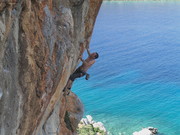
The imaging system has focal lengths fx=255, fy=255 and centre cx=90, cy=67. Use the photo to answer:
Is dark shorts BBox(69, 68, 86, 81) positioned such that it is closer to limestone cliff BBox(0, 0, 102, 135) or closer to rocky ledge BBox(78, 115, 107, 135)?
limestone cliff BBox(0, 0, 102, 135)

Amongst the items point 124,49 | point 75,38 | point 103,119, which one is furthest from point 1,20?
point 124,49

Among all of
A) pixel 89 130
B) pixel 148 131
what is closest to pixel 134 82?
pixel 148 131

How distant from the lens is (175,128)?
32.7 metres

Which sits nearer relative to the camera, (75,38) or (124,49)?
(75,38)

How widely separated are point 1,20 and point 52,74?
3340 millimetres

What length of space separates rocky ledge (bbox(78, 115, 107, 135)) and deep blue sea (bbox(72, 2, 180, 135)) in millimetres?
1884

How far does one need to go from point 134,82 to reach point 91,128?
17.3 meters

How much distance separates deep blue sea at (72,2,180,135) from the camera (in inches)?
1376

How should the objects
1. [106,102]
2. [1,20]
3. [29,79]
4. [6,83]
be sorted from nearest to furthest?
[1,20]
[6,83]
[29,79]
[106,102]

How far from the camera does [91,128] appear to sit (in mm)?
30234

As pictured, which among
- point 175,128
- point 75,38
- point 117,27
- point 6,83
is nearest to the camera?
point 6,83

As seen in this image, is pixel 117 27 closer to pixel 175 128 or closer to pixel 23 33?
pixel 175 128

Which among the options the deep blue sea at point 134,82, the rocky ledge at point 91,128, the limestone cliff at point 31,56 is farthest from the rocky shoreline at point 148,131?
the limestone cliff at point 31,56

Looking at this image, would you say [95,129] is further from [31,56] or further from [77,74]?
[31,56]
